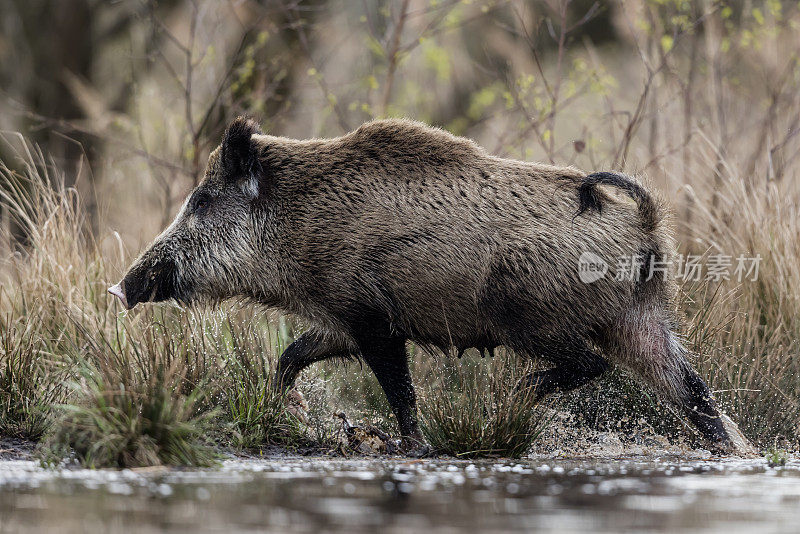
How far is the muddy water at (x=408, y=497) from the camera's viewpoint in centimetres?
394

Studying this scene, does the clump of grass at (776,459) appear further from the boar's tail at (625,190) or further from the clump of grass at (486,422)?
the boar's tail at (625,190)

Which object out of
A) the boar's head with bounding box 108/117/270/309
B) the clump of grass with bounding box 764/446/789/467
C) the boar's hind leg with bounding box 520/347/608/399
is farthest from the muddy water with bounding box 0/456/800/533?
the boar's head with bounding box 108/117/270/309

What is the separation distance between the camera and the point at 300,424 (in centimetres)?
697

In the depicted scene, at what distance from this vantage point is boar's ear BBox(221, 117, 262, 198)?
7.21m

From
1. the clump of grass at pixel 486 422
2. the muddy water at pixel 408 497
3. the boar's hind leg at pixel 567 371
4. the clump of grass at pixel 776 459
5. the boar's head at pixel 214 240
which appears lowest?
the muddy water at pixel 408 497

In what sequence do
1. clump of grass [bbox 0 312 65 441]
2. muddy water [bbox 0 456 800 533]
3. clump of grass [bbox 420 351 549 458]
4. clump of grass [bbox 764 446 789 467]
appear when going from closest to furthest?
1. muddy water [bbox 0 456 800 533]
2. clump of grass [bbox 764 446 789 467]
3. clump of grass [bbox 420 351 549 458]
4. clump of grass [bbox 0 312 65 441]

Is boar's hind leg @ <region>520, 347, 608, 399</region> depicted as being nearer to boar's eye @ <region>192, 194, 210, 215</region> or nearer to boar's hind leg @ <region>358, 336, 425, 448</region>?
boar's hind leg @ <region>358, 336, 425, 448</region>

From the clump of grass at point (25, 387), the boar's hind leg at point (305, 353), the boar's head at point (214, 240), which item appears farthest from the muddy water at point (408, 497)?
the boar's head at point (214, 240)

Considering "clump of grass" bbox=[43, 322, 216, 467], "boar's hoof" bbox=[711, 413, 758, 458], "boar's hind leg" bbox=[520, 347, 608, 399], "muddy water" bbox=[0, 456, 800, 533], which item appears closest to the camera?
"muddy water" bbox=[0, 456, 800, 533]

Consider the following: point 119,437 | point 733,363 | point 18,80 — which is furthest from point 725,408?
point 18,80

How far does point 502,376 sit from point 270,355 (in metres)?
A: 1.44

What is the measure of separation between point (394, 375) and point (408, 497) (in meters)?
2.36

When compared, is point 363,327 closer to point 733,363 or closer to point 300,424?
point 300,424

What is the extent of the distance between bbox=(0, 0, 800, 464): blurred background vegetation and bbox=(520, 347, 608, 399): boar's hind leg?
50 centimetres
